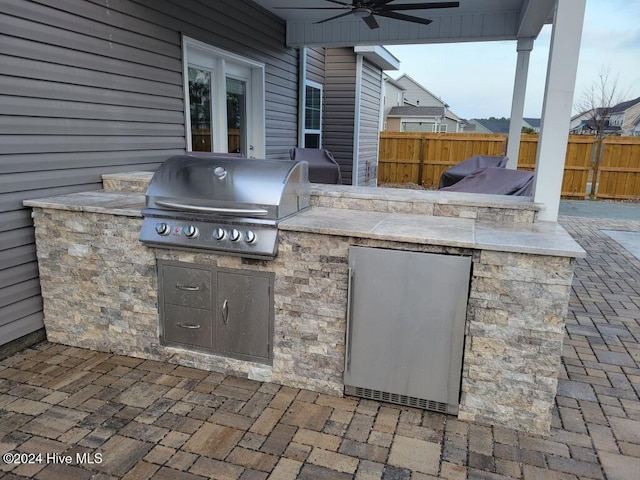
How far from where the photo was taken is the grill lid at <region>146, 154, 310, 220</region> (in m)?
2.57

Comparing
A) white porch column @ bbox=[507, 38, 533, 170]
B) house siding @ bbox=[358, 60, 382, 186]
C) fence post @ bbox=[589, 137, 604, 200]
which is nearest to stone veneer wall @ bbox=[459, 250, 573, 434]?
white porch column @ bbox=[507, 38, 533, 170]

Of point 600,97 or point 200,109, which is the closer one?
point 200,109

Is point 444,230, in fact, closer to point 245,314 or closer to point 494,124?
point 245,314

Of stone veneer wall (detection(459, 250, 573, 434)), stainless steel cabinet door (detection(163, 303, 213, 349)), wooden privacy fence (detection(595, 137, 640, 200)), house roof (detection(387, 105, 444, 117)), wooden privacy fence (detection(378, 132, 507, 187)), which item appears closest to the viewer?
stone veneer wall (detection(459, 250, 573, 434))

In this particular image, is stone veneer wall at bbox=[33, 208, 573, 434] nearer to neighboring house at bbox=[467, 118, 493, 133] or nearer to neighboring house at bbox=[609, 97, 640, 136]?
neighboring house at bbox=[609, 97, 640, 136]

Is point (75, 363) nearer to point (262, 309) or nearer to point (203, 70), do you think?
point (262, 309)

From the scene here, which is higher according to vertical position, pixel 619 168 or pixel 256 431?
pixel 619 168

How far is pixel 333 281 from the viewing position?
251cm

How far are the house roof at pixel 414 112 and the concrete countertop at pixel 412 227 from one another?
24.9 metres

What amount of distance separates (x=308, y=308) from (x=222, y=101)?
3.58 meters

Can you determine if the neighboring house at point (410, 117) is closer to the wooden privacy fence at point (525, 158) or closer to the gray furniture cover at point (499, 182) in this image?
the wooden privacy fence at point (525, 158)

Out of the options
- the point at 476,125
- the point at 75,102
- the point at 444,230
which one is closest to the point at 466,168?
the point at 444,230

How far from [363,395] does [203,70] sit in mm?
3940

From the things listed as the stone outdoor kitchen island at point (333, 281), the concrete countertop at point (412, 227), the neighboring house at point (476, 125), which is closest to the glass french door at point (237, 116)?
the stone outdoor kitchen island at point (333, 281)
